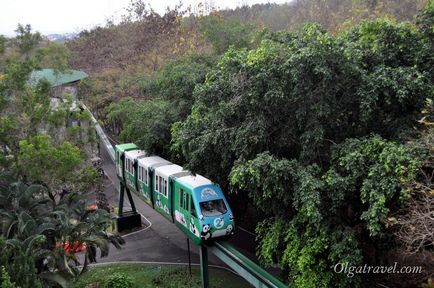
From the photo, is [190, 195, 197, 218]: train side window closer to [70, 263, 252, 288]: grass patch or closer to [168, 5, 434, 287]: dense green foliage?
[168, 5, 434, 287]: dense green foliage

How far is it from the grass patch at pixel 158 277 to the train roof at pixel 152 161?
4450 millimetres

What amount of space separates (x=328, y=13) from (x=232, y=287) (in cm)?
3313

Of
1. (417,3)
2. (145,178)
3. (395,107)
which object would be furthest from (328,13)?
(395,107)

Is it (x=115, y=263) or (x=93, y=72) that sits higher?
(x=93, y=72)

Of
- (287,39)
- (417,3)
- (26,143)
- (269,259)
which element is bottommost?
(269,259)

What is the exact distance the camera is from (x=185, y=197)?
15.5 metres

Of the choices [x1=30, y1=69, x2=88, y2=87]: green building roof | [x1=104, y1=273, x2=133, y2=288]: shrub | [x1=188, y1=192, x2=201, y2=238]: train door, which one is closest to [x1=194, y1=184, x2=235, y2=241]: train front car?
[x1=188, y1=192, x2=201, y2=238]: train door

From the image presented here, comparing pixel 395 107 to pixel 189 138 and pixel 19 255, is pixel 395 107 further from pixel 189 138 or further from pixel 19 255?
pixel 19 255

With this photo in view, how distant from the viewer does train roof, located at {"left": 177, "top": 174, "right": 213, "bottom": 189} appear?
50.0 feet

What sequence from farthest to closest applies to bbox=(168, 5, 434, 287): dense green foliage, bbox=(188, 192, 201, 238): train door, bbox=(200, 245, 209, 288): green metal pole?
bbox=(200, 245, 209, 288): green metal pole, bbox=(188, 192, 201, 238): train door, bbox=(168, 5, 434, 287): dense green foliage

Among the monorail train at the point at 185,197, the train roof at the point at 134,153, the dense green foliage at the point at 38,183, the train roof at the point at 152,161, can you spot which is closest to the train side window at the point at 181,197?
the monorail train at the point at 185,197

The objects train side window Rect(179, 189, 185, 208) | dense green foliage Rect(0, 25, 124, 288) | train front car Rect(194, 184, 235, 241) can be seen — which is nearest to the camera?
dense green foliage Rect(0, 25, 124, 288)

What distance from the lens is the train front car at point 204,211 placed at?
1444 centimetres

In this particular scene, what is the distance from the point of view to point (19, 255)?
1188 centimetres
